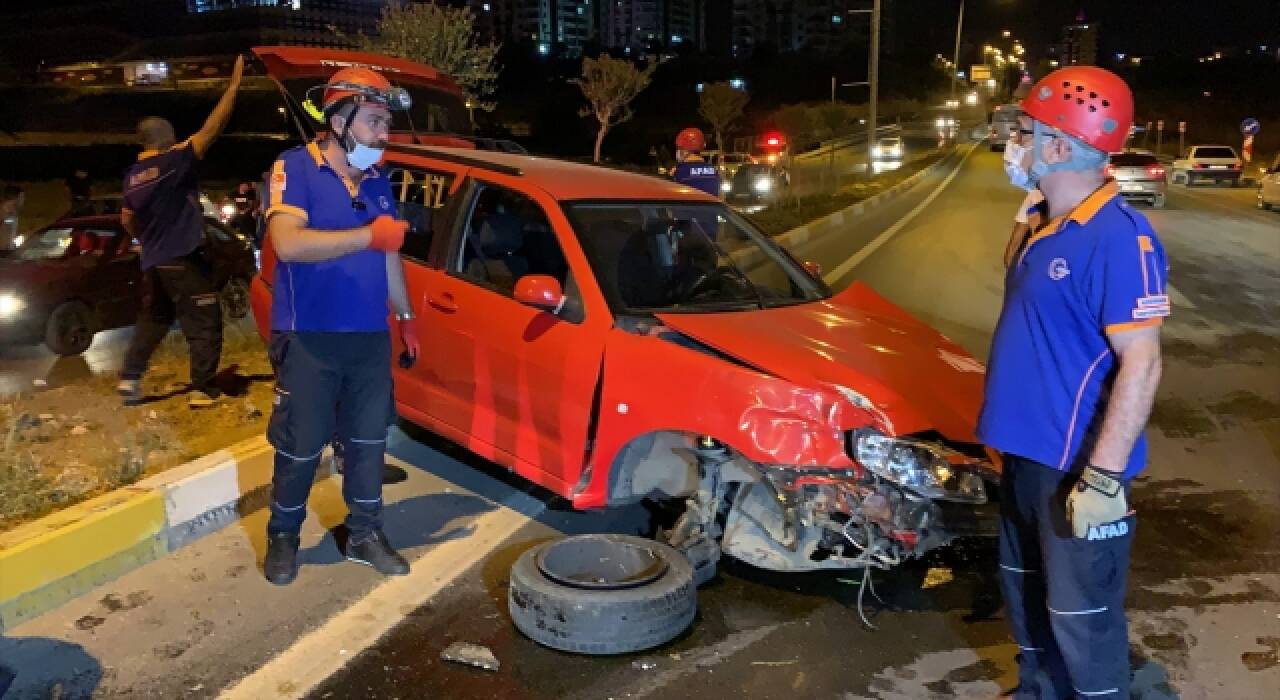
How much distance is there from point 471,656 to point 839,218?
17.8 meters

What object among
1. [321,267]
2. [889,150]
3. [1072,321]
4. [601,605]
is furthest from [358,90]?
[889,150]

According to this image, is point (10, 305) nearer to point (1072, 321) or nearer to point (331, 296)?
point (331, 296)

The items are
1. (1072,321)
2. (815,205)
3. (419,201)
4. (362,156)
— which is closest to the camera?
(1072,321)

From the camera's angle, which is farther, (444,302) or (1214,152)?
(1214,152)

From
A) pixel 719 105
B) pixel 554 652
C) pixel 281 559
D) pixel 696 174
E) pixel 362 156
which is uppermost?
pixel 719 105

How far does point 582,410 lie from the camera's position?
159 inches

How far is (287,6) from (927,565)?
395ft

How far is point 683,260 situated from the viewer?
4.83m

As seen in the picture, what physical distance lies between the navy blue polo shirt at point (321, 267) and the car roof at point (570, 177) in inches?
43.2

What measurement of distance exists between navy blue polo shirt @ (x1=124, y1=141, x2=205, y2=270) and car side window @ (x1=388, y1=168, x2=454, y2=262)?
141cm

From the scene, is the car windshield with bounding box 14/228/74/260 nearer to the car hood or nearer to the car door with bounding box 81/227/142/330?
the car door with bounding box 81/227/142/330

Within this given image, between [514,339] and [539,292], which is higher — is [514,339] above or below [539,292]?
below

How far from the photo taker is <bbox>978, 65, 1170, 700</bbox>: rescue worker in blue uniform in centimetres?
241

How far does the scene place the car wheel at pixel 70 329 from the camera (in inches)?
318
